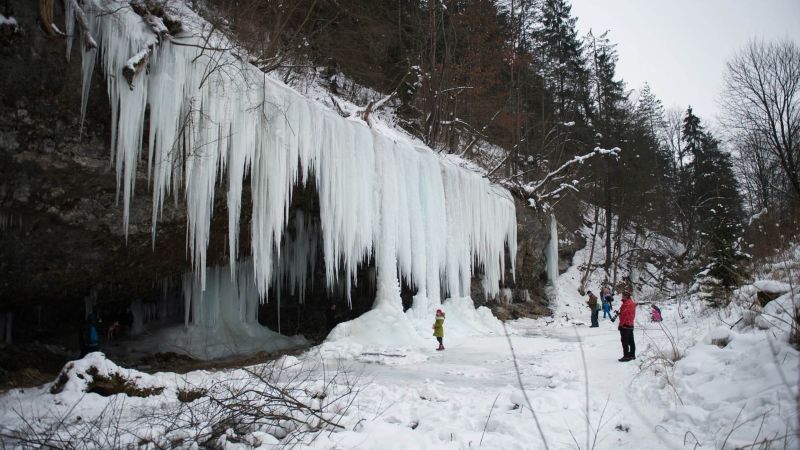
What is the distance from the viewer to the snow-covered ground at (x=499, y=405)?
2914 millimetres

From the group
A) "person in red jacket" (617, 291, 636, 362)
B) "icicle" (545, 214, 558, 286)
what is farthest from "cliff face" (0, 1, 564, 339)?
"icicle" (545, 214, 558, 286)

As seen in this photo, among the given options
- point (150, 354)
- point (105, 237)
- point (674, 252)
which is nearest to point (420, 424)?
point (105, 237)

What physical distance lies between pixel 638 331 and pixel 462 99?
37.6ft

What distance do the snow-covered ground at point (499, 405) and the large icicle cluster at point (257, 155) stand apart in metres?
2.70

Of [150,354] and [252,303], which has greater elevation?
[252,303]

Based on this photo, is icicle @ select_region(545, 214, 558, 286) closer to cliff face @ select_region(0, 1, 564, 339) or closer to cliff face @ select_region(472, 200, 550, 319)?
cliff face @ select_region(472, 200, 550, 319)

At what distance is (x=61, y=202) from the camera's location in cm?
637

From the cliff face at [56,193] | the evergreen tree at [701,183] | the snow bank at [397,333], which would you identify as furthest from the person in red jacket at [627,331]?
the evergreen tree at [701,183]

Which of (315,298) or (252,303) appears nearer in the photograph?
(252,303)

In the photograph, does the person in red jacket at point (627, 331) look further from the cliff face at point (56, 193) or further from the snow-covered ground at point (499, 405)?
the cliff face at point (56, 193)

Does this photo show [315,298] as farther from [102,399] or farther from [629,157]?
[629,157]

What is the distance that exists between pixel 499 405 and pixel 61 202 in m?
6.47

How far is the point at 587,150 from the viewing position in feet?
80.5

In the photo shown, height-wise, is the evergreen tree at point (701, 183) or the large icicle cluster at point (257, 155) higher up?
the evergreen tree at point (701, 183)
